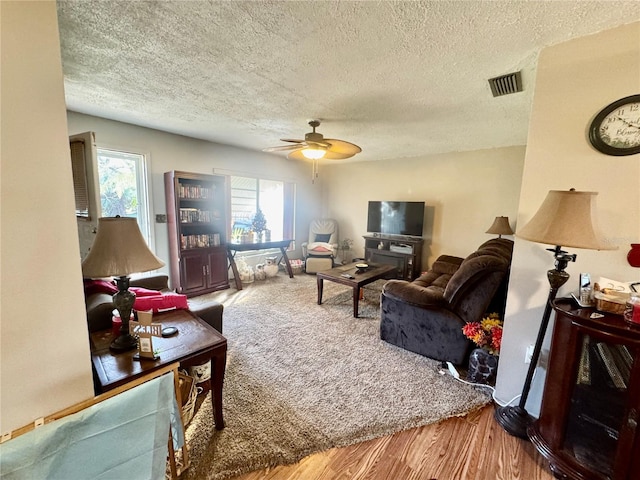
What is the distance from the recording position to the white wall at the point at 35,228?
30.2 inches

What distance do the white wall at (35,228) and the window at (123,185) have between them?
2.92m

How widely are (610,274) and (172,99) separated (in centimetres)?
343

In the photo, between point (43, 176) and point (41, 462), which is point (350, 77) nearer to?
point (43, 176)

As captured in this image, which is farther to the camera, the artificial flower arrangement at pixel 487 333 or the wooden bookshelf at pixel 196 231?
the wooden bookshelf at pixel 196 231

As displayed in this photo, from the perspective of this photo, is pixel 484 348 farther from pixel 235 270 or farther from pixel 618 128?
pixel 235 270

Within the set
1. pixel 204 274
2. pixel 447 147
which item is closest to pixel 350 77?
pixel 447 147

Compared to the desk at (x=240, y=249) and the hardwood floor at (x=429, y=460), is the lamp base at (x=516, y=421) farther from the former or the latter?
the desk at (x=240, y=249)

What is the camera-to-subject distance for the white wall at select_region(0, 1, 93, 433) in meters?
0.77

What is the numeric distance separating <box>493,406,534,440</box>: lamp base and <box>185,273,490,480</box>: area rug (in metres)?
0.20

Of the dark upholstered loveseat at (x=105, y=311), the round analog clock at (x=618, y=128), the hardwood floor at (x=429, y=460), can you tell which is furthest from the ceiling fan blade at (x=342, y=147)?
the hardwood floor at (x=429, y=460)

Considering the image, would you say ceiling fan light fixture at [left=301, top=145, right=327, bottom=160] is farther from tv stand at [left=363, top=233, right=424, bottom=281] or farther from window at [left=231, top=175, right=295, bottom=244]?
tv stand at [left=363, top=233, right=424, bottom=281]

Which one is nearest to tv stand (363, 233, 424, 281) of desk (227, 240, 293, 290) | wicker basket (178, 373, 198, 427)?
desk (227, 240, 293, 290)

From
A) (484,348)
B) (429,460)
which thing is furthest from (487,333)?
(429,460)

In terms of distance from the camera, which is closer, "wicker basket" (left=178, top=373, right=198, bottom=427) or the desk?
"wicker basket" (left=178, top=373, right=198, bottom=427)
